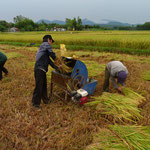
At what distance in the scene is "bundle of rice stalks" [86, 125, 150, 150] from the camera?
193 cm

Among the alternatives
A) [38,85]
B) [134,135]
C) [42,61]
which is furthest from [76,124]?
[42,61]

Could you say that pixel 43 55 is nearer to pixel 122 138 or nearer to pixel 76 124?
pixel 76 124

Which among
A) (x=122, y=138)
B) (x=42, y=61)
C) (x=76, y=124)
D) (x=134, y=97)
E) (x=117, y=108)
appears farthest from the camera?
(x=134, y=97)

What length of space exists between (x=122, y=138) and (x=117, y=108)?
724 mm

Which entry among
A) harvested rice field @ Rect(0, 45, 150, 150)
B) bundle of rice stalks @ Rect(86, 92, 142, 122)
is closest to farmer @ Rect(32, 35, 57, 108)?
harvested rice field @ Rect(0, 45, 150, 150)

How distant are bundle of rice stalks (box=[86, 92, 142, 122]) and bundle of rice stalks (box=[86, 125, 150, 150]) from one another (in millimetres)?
266

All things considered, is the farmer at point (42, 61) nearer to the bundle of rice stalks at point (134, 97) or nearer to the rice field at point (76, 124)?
the rice field at point (76, 124)

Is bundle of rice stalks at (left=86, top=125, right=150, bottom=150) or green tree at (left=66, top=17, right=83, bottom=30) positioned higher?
green tree at (left=66, top=17, right=83, bottom=30)

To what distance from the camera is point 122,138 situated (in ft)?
6.82

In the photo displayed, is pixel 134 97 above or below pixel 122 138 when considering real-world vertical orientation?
above

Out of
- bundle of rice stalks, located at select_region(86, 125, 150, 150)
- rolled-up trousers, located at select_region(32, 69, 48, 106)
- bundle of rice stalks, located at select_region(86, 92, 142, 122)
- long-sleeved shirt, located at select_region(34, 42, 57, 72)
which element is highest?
long-sleeved shirt, located at select_region(34, 42, 57, 72)

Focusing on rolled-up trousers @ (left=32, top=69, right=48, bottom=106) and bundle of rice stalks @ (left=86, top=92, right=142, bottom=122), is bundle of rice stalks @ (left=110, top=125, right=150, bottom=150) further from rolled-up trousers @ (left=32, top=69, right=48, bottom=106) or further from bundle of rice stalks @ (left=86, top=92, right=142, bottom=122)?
rolled-up trousers @ (left=32, top=69, right=48, bottom=106)

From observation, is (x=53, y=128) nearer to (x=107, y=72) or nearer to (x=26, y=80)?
(x=107, y=72)

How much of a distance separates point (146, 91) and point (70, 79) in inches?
90.1
